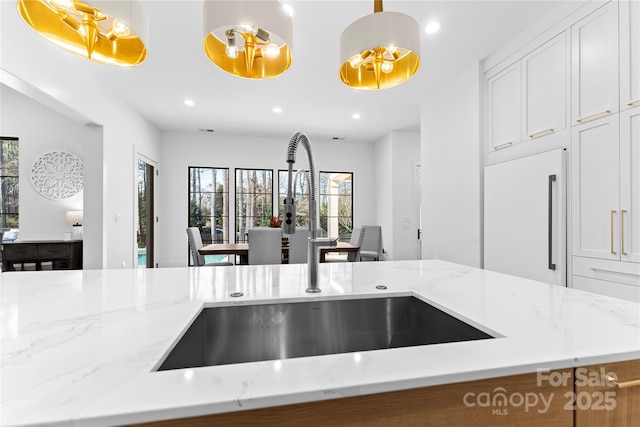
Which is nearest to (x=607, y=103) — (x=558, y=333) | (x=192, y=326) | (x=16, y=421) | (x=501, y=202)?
(x=501, y=202)

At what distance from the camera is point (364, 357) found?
558 millimetres

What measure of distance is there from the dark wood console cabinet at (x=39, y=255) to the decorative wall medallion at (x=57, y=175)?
851mm

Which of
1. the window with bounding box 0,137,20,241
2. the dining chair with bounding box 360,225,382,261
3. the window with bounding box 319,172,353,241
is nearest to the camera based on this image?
the window with bounding box 0,137,20,241

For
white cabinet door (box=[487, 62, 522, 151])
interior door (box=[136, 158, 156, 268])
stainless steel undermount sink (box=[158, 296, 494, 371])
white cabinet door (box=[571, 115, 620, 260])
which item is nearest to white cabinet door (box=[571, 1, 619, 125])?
white cabinet door (box=[571, 115, 620, 260])

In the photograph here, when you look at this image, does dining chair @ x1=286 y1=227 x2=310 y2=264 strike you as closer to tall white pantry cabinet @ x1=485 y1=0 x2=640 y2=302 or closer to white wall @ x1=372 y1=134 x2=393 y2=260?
white wall @ x1=372 y1=134 x2=393 y2=260

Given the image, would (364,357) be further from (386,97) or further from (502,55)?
(386,97)

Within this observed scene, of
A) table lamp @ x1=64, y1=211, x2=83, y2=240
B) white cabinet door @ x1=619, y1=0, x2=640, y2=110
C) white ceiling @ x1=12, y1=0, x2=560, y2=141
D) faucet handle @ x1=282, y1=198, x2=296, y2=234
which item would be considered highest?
white ceiling @ x1=12, y1=0, x2=560, y2=141

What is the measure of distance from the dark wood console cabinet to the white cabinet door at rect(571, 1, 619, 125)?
561 centimetres

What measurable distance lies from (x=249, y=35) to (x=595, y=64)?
2.48 metres

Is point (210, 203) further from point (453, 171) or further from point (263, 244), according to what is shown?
point (453, 171)

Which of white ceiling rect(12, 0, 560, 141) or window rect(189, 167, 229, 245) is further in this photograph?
window rect(189, 167, 229, 245)

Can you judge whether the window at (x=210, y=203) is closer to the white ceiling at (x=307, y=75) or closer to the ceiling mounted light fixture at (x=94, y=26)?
the white ceiling at (x=307, y=75)

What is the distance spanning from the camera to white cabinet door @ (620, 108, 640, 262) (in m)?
1.87

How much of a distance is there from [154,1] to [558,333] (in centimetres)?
313
